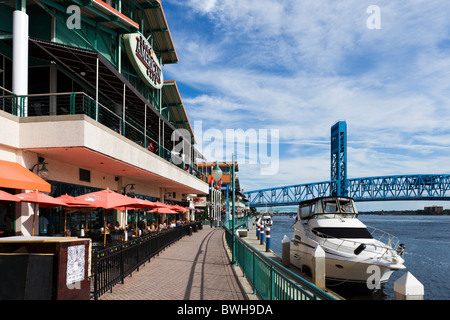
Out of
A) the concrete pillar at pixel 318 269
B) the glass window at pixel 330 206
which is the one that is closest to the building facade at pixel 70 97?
the concrete pillar at pixel 318 269

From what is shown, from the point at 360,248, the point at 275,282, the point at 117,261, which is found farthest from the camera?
the point at 360,248

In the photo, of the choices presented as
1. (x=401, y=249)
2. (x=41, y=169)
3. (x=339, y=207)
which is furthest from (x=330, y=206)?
(x=41, y=169)

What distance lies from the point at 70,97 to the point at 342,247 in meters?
12.6

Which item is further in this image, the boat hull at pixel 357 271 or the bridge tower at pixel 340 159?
the bridge tower at pixel 340 159

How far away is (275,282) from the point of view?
21.1 feet

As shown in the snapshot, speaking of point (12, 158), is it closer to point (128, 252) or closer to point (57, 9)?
point (128, 252)

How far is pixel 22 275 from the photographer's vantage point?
4.68m

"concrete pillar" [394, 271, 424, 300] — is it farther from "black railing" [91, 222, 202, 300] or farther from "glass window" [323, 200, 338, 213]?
"glass window" [323, 200, 338, 213]

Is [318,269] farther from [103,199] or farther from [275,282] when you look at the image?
[103,199]

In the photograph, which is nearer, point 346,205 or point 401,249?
point 401,249

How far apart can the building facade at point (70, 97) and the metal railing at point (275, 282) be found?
6546 mm

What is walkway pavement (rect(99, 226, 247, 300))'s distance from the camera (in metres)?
8.19

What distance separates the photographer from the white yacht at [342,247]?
13.8 m

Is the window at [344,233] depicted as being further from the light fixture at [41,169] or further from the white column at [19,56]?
the white column at [19,56]
